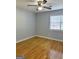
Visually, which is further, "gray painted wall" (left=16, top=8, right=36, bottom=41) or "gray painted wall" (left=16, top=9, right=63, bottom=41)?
"gray painted wall" (left=16, top=9, right=63, bottom=41)

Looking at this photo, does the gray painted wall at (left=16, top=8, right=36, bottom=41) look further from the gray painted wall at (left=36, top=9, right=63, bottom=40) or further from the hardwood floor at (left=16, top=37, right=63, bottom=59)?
the hardwood floor at (left=16, top=37, right=63, bottom=59)

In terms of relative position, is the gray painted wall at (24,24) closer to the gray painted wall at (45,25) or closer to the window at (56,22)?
the gray painted wall at (45,25)

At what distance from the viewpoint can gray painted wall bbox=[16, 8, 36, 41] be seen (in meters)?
4.70

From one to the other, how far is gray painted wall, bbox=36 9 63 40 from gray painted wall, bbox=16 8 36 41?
0.52 m

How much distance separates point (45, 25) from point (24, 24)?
1819 millimetres

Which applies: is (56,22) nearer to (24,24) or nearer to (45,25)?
(45,25)

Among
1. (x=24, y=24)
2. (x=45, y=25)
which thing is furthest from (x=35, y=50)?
(x=45, y=25)

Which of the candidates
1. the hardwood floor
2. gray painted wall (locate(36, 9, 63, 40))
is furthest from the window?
the hardwood floor
